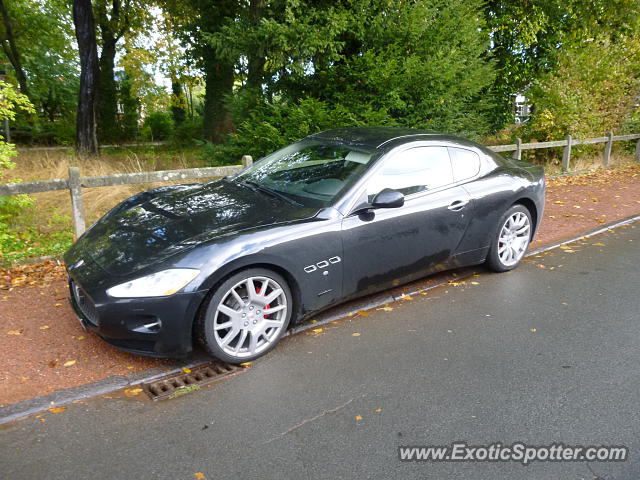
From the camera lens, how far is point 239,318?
11.7ft

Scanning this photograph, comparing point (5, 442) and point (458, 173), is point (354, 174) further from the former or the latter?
point (5, 442)

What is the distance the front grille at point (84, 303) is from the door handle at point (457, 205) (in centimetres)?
310

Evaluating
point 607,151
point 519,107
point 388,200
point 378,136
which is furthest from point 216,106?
point 388,200

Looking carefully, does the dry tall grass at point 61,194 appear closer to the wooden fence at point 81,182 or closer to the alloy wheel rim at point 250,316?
the wooden fence at point 81,182

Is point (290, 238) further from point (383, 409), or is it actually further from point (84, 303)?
point (84, 303)

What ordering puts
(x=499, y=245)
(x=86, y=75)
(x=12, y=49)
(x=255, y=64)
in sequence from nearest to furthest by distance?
(x=499, y=245) < (x=255, y=64) < (x=86, y=75) < (x=12, y=49)

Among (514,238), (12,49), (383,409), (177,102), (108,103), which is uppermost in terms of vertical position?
(12,49)

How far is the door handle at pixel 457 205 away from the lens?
188 inches

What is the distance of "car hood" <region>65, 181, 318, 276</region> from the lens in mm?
3539

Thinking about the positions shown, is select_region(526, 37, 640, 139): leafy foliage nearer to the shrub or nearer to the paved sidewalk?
the paved sidewalk

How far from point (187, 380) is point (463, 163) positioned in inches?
130

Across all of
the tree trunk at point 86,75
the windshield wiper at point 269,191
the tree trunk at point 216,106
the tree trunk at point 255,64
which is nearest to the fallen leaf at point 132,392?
the windshield wiper at point 269,191

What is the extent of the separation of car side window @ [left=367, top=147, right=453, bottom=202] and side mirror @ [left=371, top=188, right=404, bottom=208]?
0.40 ft

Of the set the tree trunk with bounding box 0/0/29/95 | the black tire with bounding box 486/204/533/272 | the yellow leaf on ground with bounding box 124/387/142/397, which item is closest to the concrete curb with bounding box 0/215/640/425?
the yellow leaf on ground with bounding box 124/387/142/397
